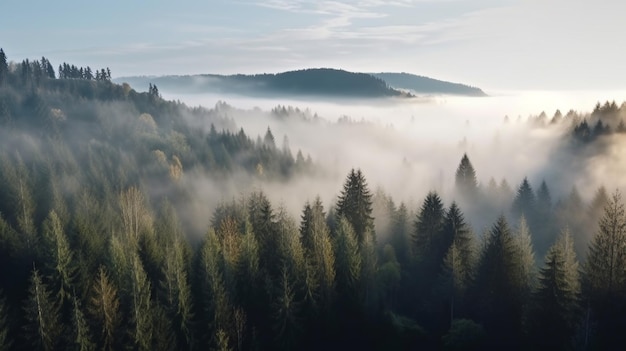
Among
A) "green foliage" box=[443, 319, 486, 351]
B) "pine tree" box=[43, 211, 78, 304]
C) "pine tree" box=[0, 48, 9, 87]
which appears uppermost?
"pine tree" box=[0, 48, 9, 87]

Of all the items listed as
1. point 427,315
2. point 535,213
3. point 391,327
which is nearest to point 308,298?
point 391,327

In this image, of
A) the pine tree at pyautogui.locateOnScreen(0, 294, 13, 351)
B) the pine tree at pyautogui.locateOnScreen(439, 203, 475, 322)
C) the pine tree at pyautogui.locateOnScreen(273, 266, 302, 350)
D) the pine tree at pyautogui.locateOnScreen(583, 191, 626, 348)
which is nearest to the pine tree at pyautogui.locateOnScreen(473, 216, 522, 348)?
the pine tree at pyautogui.locateOnScreen(439, 203, 475, 322)

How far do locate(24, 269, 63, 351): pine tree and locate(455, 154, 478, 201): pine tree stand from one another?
76636 mm

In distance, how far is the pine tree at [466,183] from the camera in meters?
102

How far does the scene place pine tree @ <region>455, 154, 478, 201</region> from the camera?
4001 inches

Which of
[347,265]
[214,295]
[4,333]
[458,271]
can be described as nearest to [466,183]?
[458,271]

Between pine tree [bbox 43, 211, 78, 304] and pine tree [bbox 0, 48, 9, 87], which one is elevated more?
pine tree [bbox 0, 48, 9, 87]

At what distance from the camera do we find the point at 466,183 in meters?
103

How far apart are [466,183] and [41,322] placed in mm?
80019

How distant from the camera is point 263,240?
2453 inches

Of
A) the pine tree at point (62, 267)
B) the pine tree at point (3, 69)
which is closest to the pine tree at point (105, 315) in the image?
the pine tree at point (62, 267)

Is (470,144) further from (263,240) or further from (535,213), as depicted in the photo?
(263,240)

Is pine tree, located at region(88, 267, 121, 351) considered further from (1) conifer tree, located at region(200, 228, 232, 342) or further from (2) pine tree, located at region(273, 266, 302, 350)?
(2) pine tree, located at region(273, 266, 302, 350)

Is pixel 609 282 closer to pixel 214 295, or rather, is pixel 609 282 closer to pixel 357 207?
pixel 357 207
